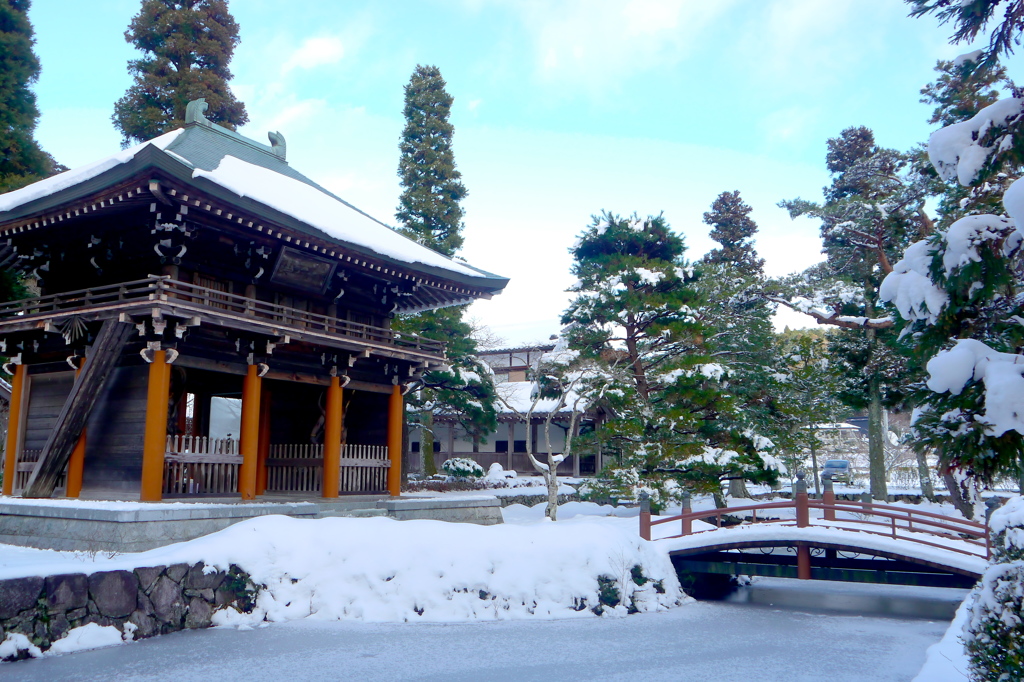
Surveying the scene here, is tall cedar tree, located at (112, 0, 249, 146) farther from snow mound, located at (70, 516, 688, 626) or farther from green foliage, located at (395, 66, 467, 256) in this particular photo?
snow mound, located at (70, 516, 688, 626)

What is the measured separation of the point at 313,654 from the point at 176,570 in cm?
274

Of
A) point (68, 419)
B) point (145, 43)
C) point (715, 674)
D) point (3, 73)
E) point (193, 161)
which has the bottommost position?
point (715, 674)

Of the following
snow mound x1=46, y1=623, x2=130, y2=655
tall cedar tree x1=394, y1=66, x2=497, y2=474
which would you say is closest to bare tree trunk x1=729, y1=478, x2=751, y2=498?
tall cedar tree x1=394, y1=66, x2=497, y2=474

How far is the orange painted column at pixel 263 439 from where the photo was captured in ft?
58.6

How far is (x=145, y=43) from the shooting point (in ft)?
88.4

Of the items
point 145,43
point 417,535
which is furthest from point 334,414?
point 145,43

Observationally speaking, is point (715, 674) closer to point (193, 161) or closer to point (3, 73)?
point (193, 161)

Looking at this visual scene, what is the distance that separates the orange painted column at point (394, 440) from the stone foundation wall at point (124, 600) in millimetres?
7021

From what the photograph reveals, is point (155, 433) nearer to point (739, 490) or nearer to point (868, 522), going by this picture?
point (868, 522)

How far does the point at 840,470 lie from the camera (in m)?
44.2

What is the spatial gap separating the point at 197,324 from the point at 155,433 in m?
2.13

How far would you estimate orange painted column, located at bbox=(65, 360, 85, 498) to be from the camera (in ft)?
48.2

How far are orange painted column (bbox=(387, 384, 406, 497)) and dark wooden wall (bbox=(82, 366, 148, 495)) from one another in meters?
5.99

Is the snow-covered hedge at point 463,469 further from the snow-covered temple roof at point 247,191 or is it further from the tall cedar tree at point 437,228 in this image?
the snow-covered temple roof at point 247,191
